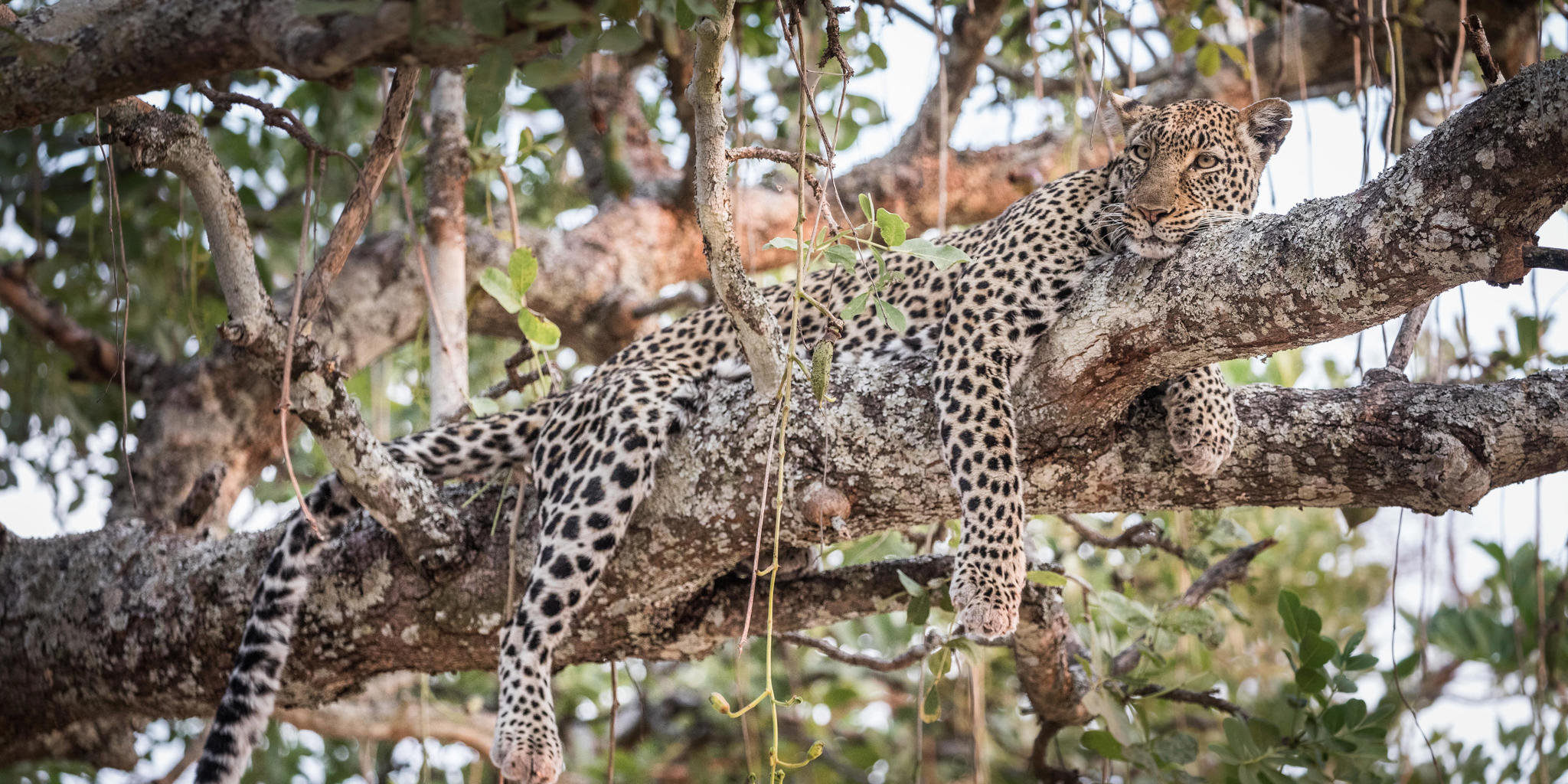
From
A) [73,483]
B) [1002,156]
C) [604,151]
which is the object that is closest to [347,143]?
[604,151]

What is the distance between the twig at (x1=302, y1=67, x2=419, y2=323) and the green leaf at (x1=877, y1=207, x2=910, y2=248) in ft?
4.43

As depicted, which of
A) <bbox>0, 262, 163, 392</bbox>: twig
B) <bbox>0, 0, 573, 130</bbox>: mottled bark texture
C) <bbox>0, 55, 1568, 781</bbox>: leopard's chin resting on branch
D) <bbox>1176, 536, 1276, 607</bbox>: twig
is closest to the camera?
<bbox>0, 0, 573, 130</bbox>: mottled bark texture

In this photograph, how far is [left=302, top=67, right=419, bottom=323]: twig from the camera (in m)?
3.29

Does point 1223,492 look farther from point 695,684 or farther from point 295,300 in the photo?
point 695,684

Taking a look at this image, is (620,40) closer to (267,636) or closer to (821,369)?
(821,369)

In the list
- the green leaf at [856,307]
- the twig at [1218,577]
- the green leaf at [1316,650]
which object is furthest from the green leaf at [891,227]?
the green leaf at [1316,650]

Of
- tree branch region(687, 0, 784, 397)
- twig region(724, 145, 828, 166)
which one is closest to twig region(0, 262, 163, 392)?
tree branch region(687, 0, 784, 397)

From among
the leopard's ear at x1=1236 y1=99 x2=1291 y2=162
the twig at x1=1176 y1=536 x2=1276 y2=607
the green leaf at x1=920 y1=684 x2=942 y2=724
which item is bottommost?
the green leaf at x1=920 y1=684 x2=942 y2=724

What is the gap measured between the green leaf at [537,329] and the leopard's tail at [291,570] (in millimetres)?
678

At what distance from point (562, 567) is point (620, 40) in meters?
2.18

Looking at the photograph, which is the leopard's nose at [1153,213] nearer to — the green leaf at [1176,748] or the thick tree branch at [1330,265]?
the thick tree branch at [1330,265]

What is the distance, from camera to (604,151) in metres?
6.65

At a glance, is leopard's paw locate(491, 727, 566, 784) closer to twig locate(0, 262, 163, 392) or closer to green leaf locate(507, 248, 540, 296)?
green leaf locate(507, 248, 540, 296)

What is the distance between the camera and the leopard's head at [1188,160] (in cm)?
372
